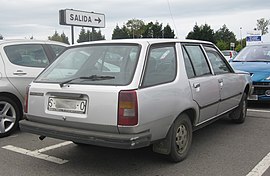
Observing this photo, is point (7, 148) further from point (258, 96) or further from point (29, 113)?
point (258, 96)

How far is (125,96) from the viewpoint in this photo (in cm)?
332

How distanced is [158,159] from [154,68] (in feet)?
4.09

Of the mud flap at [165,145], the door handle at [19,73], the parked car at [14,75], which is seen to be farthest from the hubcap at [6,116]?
the mud flap at [165,145]

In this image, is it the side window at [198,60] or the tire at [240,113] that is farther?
the tire at [240,113]

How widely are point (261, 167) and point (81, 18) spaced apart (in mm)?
12066

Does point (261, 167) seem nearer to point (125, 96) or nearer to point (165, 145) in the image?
point (165, 145)

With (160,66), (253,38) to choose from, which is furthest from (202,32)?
(160,66)

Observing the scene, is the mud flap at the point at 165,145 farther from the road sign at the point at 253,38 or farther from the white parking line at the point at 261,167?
the road sign at the point at 253,38

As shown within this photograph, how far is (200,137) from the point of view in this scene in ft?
17.3

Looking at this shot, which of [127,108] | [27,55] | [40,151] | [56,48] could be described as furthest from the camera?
Answer: [56,48]

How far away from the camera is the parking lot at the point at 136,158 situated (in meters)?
3.86

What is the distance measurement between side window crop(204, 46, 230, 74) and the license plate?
2.41 metres

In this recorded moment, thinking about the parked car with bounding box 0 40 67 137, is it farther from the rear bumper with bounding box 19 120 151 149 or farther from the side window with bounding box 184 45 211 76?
the side window with bounding box 184 45 211 76

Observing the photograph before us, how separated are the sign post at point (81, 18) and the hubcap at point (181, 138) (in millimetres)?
10972
